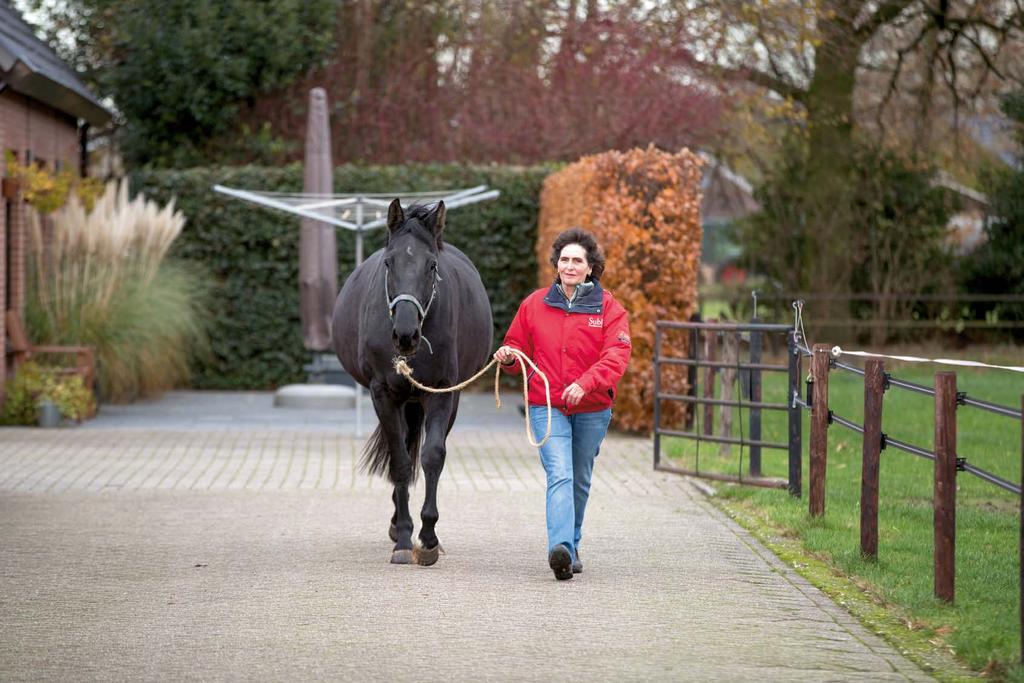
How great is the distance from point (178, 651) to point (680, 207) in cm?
994

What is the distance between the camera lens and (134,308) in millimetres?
18422

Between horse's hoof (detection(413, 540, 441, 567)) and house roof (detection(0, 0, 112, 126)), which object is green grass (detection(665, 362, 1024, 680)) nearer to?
horse's hoof (detection(413, 540, 441, 567))

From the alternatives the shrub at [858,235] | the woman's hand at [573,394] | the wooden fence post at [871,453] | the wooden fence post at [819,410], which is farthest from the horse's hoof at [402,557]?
the shrub at [858,235]

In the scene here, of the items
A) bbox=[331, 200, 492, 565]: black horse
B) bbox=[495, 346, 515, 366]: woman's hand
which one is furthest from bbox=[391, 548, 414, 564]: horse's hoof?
bbox=[495, 346, 515, 366]: woman's hand

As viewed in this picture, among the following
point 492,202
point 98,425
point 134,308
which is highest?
point 492,202

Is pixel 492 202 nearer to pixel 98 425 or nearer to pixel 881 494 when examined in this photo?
pixel 98 425

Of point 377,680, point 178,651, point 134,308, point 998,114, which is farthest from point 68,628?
point 998,114

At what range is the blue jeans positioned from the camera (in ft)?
26.2

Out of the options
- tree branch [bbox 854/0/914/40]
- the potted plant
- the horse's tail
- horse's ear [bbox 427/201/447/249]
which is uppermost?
tree branch [bbox 854/0/914/40]

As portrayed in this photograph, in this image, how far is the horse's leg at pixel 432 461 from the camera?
8.60 m

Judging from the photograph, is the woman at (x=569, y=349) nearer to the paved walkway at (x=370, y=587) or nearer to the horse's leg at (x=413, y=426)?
the paved walkway at (x=370, y=587)

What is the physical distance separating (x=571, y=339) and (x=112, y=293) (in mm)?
11386

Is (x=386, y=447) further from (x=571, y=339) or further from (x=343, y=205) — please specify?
(x=343, y=205)

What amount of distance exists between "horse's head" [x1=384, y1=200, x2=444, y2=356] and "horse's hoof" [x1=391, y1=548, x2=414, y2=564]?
1.18 m
